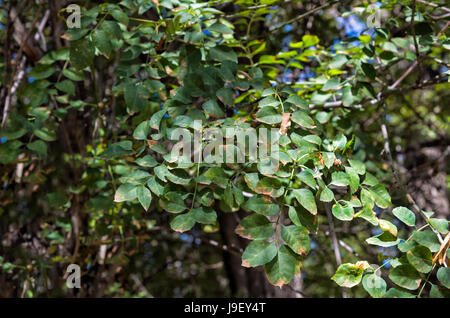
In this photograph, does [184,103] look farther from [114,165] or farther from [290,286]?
[290,286]

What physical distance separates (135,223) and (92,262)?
327mm

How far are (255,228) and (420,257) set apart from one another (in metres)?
0.33

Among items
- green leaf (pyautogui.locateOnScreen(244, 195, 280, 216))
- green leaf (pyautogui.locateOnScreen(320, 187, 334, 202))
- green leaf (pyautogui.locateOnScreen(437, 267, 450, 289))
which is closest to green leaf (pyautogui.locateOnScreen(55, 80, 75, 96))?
green leaf (pyautogui.locateOnScreen(244, 195, 280, 216))

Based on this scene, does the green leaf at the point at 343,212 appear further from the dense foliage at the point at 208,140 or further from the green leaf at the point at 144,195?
the green leaf at the point at 144,195

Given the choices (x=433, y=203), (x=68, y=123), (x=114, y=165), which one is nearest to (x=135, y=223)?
(x=114, y=165)

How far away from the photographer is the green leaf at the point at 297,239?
785 mm

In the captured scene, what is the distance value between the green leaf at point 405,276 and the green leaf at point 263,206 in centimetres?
26

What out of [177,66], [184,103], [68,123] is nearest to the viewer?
[184,103]

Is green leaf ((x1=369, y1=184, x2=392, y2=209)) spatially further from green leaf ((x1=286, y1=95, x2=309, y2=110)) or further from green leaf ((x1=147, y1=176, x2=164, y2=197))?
green leaf ((x1=147, y1=176, x2=164, y2=197))

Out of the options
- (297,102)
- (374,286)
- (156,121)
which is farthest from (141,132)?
(374,286)

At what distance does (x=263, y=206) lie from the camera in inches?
32.7

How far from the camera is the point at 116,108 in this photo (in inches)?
58.9

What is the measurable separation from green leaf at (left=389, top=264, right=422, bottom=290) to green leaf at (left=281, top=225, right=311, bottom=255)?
19 centimetres

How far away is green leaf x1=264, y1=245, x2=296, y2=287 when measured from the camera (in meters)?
0.77
